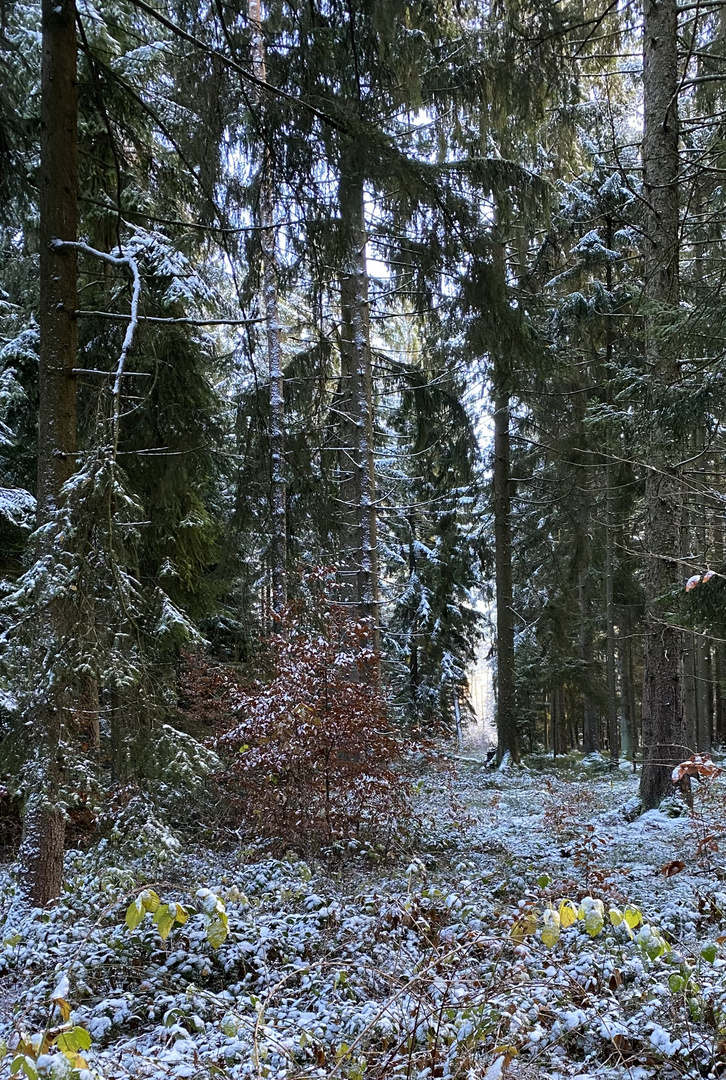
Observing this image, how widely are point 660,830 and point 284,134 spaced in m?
7.84

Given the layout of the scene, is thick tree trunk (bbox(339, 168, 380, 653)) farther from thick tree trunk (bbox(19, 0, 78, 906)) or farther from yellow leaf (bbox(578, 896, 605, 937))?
yellow leaf (bbox(578, 896, 605, 937))

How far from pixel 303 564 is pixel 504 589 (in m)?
7.48

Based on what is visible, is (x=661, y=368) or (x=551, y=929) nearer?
(x=551, y=929)

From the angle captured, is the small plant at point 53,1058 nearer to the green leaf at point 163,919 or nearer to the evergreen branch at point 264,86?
the green leaf at point 163,919

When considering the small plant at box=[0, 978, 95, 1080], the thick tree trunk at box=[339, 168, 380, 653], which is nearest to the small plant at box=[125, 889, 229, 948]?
the small plant at box=[0, 978, 95, 1080]

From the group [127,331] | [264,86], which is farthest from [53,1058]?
[264,86]

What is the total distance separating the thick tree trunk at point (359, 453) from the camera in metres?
10.3

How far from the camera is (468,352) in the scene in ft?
22.5

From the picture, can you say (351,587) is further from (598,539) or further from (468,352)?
(598,539)

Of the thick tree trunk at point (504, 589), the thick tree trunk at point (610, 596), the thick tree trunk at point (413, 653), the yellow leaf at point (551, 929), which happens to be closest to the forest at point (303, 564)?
the yellow leaf at point (551, 929)

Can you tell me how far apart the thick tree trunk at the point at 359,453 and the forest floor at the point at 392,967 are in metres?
4.34

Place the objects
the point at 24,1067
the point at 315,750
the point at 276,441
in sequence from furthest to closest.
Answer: the point at 276,441, the point at 315,750, the point at 24,1067

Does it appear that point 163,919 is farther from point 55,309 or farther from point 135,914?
point 55,309

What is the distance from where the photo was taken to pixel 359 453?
10586mm
